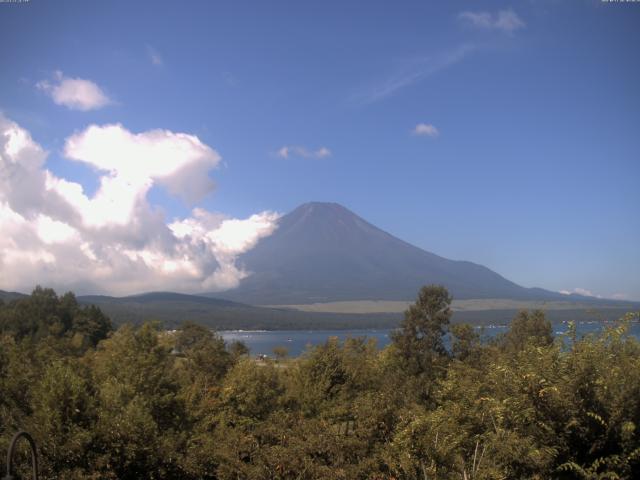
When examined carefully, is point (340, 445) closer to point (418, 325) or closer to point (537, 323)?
point (418, 325)

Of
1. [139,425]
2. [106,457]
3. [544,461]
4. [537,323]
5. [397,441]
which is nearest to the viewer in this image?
[544,461]

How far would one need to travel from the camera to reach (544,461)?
23.6 ft

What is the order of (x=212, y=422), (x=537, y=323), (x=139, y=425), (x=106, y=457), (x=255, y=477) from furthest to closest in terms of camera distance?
1. (x=537, y=323)
2. (x=212, y=422)
3. (x=139, y=425)
4. (x=106, y=457)
5. (x=255, y=477)

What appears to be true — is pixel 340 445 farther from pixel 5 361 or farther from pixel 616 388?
pixel 5 361

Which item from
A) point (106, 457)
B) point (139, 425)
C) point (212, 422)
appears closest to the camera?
point (106, 457)

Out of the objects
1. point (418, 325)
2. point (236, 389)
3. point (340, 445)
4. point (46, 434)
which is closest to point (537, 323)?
point (418, 325)

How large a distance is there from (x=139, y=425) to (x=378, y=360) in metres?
23.1

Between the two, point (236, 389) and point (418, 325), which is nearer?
point (236, 389)

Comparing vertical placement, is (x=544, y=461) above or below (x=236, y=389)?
above

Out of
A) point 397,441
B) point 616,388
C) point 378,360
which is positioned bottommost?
point 378,360

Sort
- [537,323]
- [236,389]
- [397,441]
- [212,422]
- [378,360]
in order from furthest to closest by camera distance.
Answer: [537,323], [378,360], [236,389], [212,422], [397,441]

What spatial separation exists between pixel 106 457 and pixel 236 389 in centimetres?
941

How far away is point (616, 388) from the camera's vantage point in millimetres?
7504

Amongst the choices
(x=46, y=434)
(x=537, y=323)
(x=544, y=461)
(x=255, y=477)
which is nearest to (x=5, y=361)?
(x=46, y=434)
